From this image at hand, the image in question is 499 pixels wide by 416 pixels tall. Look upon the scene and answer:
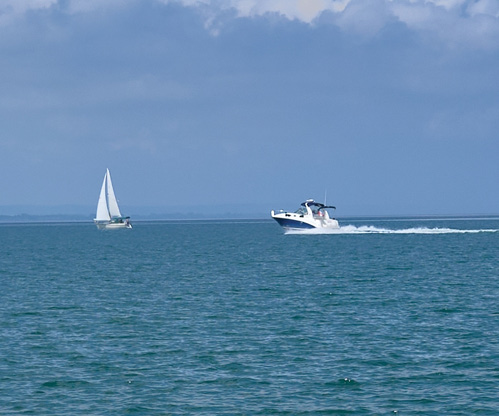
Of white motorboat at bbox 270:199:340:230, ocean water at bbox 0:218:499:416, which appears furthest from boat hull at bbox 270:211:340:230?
ocean water at bbox 0:218:499:416

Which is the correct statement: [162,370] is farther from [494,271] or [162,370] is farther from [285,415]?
[494,271]

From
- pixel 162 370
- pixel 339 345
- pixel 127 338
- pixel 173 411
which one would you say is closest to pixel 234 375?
pixel 162 370

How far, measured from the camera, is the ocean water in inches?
1156

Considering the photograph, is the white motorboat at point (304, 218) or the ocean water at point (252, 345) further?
the white motorboat at point (304, 218)

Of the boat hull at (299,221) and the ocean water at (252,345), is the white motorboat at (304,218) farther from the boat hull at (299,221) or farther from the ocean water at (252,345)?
the ocean water at (252,345)

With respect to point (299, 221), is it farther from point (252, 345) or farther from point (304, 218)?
point (252, 345)

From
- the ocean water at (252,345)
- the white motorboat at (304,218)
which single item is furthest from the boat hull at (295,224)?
the ocean water at (252,345)

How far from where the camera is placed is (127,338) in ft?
137

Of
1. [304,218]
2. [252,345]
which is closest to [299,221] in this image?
[304,218]

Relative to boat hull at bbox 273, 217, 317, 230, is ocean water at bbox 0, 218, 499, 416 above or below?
below

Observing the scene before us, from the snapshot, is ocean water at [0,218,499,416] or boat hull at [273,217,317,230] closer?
ocean water at [0,218,499,416]

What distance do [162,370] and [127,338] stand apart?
26.7ft

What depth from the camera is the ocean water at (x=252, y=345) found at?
29359 millimetres

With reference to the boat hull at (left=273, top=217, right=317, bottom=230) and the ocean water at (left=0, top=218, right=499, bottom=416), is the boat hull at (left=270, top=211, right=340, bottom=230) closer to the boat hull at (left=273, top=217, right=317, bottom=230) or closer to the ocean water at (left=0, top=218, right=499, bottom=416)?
the boat hull at (left=273, top=217, right=317, bottom=230)
